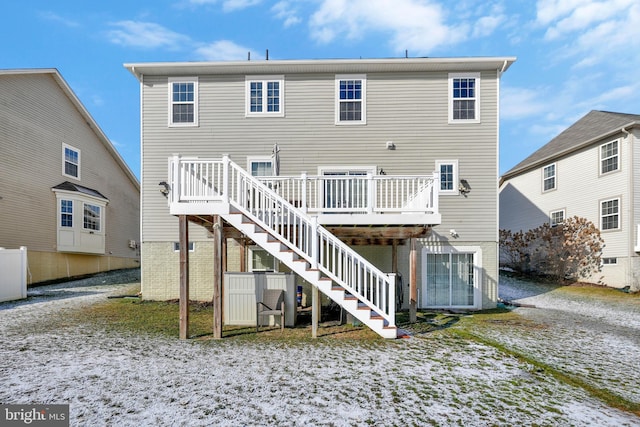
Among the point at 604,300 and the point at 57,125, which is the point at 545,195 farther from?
the point at 57,125

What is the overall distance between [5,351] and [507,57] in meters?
14.4

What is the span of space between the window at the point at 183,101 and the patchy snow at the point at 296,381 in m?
7.06

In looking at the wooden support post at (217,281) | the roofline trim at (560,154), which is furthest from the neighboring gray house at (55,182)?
the roofline trim at (560,154)

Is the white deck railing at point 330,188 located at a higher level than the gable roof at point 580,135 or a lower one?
lower

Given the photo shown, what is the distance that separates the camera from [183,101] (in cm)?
1165

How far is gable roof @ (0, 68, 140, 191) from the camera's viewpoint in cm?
1517

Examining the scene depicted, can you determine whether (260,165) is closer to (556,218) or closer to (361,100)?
(361,100)

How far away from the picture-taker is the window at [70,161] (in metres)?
17.2

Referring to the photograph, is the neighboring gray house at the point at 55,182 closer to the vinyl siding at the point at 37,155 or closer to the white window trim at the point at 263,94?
the vinyl siding at the point at 37,155

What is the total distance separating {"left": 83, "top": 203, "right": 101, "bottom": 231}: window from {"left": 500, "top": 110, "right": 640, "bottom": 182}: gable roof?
77.7ft

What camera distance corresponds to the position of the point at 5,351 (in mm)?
6199

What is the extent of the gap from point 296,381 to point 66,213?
16821 mm

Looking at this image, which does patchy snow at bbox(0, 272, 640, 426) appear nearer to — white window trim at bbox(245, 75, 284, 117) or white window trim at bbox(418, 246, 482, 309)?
white window trim at bbox(418, 246, 482, 309)

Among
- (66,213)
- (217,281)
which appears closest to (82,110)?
(66,213)
